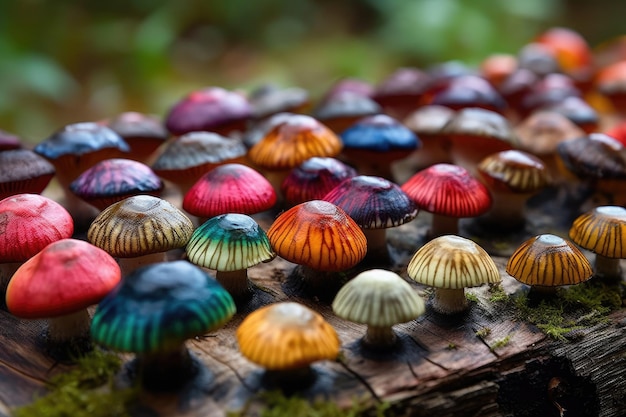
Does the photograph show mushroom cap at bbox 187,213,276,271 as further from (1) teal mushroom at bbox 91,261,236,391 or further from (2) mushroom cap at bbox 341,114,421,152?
(2) mushroom cap at bbox 341,114,421,152

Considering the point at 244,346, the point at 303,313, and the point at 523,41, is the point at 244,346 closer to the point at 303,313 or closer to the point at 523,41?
the point at 303,313

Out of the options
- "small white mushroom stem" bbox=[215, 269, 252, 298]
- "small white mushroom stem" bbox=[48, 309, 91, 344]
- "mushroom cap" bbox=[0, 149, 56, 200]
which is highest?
"mushroom cap" bbox=[0, 149, 56, 200]

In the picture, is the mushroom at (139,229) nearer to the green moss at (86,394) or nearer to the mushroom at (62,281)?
the mushroom at (62,281)

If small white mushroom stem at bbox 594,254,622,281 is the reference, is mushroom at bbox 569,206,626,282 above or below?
above

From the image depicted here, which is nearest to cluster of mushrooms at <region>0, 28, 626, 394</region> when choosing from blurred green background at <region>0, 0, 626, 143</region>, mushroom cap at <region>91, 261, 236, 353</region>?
Result: mushroom cap at <region>91, 261, 236, 353</region>

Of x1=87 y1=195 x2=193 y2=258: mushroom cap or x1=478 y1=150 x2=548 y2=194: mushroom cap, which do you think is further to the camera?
x1=478 y1=150 x2=548 y2=194: mushroom cap

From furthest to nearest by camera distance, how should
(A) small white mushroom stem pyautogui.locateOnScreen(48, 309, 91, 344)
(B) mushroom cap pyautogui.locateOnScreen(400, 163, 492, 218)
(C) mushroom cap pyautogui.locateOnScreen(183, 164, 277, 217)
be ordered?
(B) mushroom cap pyautogui.locateOnScreen(400, 163, 492, 218), (C) mushroom cap pyautogui.locateOnScreen(183, 164, 277, 217), (A) small white mushroom stem pyautogui.locateOnScreen(48, 309, 91, 344)

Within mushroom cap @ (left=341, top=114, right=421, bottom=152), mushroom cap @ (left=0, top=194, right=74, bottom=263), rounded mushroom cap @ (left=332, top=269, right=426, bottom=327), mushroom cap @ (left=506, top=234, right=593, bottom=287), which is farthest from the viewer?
mushroom cap @ (left=341, top=114, right=421, bottom=152)

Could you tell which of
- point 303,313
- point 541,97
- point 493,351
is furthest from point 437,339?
point 541,97
